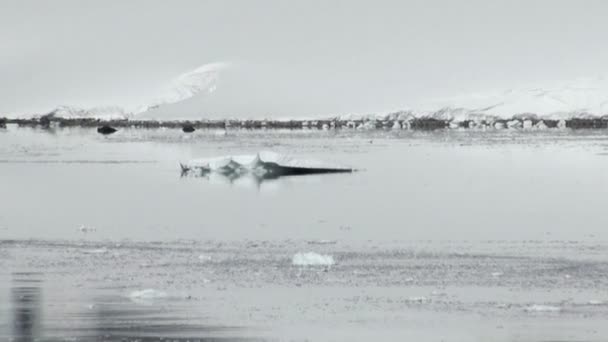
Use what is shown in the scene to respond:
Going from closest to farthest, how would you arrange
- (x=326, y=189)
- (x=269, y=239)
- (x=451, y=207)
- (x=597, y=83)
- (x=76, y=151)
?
(x=269, y=239), (x=451, y=207), (x=326, y=189), (x=76, y=151), (x=597, y=83)

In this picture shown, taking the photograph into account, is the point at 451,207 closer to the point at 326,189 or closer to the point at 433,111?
the point at 326,189

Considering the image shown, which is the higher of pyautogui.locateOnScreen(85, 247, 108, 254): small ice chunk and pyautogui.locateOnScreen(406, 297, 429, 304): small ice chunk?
pyautogui.locateOnScreen(406, 297, 429, 304): small ice chunk

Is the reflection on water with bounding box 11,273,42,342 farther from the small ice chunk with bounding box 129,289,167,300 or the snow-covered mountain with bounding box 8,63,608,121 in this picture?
the snow-covered mountain with bounding box 8,63,608,121

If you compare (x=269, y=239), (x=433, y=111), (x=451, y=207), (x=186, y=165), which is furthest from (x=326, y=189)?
(x=433, y=111)

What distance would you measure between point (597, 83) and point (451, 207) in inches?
2888

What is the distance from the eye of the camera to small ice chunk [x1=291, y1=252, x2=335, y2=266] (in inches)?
467

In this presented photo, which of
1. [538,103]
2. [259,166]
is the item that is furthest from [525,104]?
[259,166]

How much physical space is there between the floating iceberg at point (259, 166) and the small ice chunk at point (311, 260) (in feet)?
44.0

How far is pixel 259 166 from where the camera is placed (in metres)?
26.0

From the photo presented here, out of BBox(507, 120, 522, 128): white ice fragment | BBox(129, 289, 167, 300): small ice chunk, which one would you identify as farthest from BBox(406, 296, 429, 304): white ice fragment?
BBox(507, 120, 522, 128): white ice fragment

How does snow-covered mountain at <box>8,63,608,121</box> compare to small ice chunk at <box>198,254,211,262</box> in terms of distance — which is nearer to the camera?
small ice chunk at <box>198,254,211,262</box>

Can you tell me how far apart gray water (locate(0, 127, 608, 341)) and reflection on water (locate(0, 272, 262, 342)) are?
0.02 meters

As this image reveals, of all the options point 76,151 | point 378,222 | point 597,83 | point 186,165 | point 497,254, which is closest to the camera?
point 497,254

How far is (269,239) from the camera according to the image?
1430 centimetres
